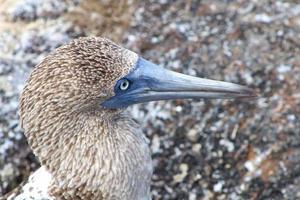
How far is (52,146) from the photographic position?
3521 mm

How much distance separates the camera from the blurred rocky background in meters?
4.47

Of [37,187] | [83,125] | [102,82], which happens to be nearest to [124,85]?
[102,82]

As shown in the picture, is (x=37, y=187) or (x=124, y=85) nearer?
(x=124, y=85)

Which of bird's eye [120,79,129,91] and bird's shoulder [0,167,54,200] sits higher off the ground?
bird's eye [120,79,129,91]

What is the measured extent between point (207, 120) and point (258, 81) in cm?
42

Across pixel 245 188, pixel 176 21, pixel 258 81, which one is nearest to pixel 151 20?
pixel 176 21

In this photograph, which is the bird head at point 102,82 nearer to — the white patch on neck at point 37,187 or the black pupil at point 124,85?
the black pupil at point 124,85

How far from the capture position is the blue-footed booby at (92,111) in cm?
338

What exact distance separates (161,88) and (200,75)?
1.34 m

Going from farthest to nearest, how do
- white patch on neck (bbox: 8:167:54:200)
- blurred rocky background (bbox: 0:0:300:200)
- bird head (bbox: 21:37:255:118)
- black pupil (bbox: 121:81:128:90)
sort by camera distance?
1. blurred rocky background (bbox: 0:0:300:200)
2. white patch on neck (bbox: 8:167:54:200)
3. black pupil (bbox: 121:81:128:90)
4. bird head (bbox: 21:37:255:118)

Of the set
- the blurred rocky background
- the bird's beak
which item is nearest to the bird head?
the bird's beak

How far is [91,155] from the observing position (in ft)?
11.6

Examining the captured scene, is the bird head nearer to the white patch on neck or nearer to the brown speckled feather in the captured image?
the brown speckled feather

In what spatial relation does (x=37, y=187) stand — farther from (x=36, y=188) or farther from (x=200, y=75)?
(x=200, y=75)
